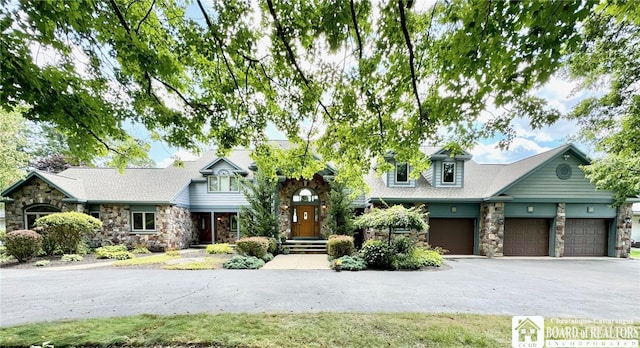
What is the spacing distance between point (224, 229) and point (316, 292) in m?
11.3

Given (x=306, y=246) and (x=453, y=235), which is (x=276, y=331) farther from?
(x=453, y=235)

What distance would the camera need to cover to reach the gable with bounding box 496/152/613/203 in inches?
458

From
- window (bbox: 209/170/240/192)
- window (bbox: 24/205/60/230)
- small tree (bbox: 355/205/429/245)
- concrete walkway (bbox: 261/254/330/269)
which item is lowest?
concrete walkway (bbox: 261/254/330/269)

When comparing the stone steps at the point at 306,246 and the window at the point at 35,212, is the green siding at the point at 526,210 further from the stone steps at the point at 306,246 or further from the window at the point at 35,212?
the window at the point at 35,212

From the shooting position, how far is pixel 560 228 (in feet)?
38.1

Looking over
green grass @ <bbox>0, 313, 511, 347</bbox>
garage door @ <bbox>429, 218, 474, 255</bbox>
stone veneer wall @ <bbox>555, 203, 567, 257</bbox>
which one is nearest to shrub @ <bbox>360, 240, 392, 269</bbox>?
garage door @ <bbox>429, 218, 474, 255</bbox>

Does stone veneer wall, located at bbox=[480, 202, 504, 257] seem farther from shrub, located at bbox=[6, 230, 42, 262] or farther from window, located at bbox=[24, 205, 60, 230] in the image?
window, located at bbox=[24, 205, 60, 230]

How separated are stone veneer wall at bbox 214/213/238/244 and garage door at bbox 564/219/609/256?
17.7 metres

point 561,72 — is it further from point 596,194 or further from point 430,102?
point 596,194

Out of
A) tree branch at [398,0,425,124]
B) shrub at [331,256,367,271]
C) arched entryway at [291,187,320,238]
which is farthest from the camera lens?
arched entryway at [291,187,320,238]

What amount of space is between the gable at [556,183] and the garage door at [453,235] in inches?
97.6

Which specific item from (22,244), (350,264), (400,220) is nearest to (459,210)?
(400,220)

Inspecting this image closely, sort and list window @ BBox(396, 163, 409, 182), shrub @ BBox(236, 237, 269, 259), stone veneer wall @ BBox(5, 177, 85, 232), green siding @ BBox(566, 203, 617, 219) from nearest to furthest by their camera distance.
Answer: shrub @ BBox(236, 237, 269, 259) → green siding @ BBox(566, 203, 617, 219) → stone veneer wall @ BBox(5, 177, 85, 232) → window @ BBox(396, 163, 409, 182)

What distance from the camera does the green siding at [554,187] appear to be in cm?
1157
